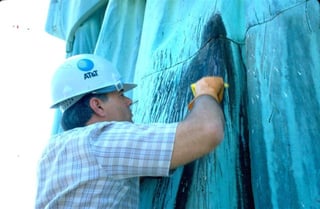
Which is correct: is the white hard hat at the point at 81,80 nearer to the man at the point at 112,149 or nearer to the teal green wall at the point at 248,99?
the man at the point at 112,149

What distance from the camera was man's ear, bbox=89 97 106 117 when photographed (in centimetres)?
164

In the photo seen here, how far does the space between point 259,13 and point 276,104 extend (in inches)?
11.3

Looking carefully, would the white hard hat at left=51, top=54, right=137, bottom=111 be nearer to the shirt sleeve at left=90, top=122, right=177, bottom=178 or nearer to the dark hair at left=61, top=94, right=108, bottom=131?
the dark hair at left=61, top=94, right=108, bottom=131

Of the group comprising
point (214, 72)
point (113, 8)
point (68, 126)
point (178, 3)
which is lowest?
point (68, 126)

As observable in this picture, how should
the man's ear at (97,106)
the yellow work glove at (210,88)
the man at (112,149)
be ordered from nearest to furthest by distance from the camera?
the man at (112,149) < the yellow work glove at (210,88) < the man's ear at (97,106)

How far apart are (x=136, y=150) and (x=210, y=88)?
0.93 ft

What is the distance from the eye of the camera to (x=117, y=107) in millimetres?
1686

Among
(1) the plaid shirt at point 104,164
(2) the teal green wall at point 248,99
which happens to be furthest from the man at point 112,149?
(2) the teal green wall at point 248,99

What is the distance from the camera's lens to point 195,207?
1.57 meters

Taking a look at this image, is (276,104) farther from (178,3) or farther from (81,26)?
(81,26)

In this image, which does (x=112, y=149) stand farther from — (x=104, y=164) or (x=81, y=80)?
(x=81, y=80)

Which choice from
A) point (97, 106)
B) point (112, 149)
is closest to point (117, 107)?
point (97, 106)

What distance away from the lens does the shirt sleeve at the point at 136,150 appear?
1.40 m

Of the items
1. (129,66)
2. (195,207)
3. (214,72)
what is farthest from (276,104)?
(129,66)
